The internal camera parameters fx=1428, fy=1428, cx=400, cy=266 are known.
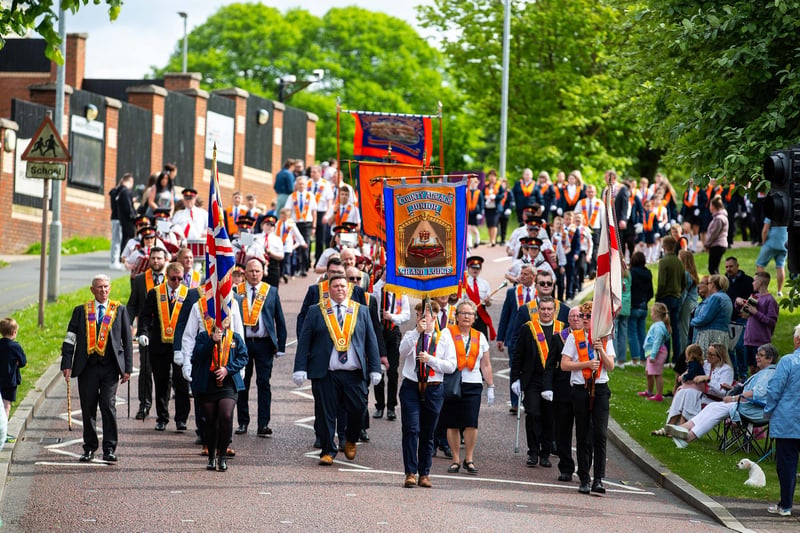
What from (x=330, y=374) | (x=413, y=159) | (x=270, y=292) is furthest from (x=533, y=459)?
(x=413, y=159)

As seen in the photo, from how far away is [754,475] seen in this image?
15.1m

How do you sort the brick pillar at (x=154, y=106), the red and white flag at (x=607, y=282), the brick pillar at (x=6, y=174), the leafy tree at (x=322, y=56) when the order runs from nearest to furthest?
the red and white flag at (x=607, y=282) → the brick pillar at (x=6, y=174) → the brick pillar at (x=154, y=106) → the leafy tree at (x=322, y=56)

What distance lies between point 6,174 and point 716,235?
19232mm

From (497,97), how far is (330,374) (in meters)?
35.5

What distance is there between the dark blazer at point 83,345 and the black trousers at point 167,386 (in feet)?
4.32

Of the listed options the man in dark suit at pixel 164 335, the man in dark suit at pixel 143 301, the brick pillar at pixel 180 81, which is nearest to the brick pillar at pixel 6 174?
the brick pillar at pixel 180 81

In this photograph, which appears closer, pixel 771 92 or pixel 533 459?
pixel 533 459

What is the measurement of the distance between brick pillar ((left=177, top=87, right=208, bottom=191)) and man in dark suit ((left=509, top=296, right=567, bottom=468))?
115ft

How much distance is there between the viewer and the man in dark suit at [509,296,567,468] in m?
16.0

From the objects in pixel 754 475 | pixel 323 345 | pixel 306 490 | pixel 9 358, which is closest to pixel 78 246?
pixel 9 358

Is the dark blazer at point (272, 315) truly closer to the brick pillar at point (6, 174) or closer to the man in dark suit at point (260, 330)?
the man in dark suit at point (260, 330)

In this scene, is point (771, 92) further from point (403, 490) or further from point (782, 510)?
point (403, 490)

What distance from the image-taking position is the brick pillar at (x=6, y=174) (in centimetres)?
3657

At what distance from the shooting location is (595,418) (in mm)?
14641
